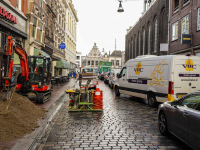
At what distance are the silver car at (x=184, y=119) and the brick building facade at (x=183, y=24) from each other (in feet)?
43.8

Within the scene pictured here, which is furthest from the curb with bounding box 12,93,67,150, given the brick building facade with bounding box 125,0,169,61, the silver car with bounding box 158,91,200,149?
the brick building facade with bounding box 125,0,169,61

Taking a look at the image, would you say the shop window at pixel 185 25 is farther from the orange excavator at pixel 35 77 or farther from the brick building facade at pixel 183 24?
the orange excavator at pixel 35 77

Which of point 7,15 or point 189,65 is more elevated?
point 7,15

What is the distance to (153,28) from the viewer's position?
32844 mm

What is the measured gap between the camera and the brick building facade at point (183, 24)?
17469 mm

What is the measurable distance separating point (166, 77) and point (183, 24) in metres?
12.9

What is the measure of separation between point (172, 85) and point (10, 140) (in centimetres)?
654

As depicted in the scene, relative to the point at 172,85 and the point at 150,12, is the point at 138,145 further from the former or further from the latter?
the point at 150,12

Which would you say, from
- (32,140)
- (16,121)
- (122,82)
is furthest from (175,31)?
(32,140)

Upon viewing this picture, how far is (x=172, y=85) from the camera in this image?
896 cm

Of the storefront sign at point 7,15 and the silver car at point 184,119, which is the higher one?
the storefront sign at point 7,15

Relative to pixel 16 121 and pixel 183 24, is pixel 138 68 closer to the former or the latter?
pixel 16 121

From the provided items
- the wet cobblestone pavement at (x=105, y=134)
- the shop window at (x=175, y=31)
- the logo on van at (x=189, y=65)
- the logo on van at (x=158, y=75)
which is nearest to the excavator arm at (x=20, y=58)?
the wet cobblestone pavement at (x=105, y=134)

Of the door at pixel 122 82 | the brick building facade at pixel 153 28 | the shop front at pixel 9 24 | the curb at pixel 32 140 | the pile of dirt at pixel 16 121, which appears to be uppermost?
the brick building facade at pixel 153 28
